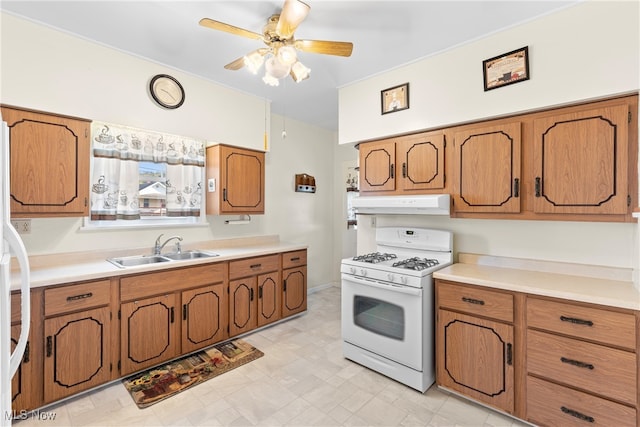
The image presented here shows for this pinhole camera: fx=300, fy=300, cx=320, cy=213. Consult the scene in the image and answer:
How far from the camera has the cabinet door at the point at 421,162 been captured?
101 inches

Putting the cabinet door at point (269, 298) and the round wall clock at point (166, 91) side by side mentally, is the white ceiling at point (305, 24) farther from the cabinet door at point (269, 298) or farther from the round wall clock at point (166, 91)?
the cabinet door at point (269, 298)

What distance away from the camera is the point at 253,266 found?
313 centimetres

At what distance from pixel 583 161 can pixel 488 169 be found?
549mm

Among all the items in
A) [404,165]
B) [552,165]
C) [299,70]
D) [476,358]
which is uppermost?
[299,70]

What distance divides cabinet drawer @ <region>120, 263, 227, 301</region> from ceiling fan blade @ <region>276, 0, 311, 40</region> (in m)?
2.00

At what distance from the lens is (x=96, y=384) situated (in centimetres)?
216

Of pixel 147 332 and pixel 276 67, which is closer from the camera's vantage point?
pixel 276 67

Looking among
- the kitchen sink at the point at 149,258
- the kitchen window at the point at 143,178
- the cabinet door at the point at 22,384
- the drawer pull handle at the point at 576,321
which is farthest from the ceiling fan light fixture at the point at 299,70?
the cabinet door at the point at 22,384

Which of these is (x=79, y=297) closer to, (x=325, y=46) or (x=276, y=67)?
(x=276, y=67)

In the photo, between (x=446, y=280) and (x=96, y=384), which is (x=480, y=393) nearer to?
(x=446, y=280)

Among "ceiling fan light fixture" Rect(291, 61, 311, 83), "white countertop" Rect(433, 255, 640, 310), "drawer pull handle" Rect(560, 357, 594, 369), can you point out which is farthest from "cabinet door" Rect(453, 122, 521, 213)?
"ceiling fan light fixture" Rect(291, 61, 311, 83)

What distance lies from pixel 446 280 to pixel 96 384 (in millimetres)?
2626

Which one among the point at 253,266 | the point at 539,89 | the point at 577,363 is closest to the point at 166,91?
the point at 253,266

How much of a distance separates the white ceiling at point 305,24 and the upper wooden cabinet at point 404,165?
2.32 feet
